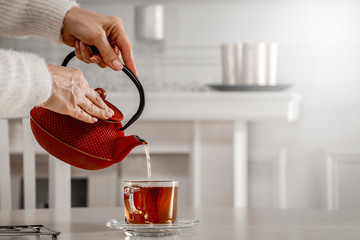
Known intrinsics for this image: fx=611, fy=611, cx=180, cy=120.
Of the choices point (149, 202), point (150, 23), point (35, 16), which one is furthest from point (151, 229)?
point (150, 23)

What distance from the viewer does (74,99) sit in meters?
0.75

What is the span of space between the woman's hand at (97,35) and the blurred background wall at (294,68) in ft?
4.07

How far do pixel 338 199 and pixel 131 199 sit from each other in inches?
62.9

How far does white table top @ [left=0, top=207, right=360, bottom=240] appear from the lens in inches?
30.0

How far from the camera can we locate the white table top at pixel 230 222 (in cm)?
76

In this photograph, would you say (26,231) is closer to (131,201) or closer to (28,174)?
(131,201)

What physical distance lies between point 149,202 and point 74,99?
0.16m

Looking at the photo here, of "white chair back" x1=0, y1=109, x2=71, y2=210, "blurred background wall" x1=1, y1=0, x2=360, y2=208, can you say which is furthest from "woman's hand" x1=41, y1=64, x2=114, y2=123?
"blurred background wall" x1=1, y1=0, x2=360, y2=208

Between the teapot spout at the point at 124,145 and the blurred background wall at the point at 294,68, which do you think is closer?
the teapot spout at the point at 124,145

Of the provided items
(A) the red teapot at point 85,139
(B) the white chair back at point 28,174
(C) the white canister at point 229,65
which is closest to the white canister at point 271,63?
(C) the white canister at point 229,65

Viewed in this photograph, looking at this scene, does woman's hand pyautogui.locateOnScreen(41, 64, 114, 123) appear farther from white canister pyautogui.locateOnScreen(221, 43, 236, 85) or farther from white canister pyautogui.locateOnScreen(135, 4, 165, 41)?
white canister pyautogui.locateOnScreen(135, 4, 165, 41)

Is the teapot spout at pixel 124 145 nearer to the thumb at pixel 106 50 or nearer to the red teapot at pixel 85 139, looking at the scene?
the red teapot at pixel 85 139

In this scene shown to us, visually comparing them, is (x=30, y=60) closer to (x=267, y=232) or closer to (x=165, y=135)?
(x=267, y=232)

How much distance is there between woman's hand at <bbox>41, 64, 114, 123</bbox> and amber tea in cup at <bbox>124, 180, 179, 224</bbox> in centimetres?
10
